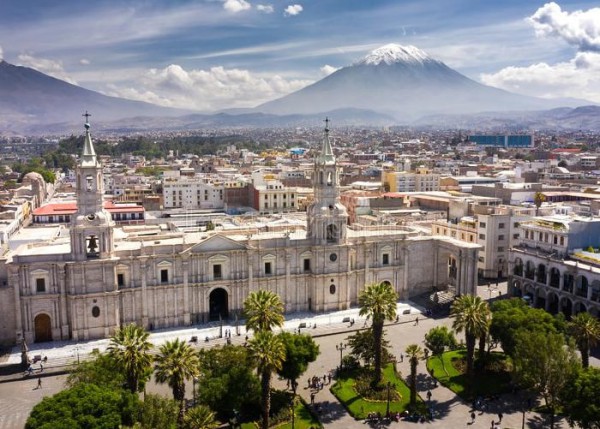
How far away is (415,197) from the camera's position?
99.4 metres

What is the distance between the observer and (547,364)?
3778cm

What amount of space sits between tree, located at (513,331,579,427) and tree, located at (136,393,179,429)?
23.1 m

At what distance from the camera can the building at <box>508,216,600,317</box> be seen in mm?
56188

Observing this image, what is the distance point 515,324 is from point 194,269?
97.3 feet

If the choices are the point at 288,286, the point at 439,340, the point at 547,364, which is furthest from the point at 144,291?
the point at 547,364

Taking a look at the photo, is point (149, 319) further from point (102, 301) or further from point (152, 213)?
point (152, 213)

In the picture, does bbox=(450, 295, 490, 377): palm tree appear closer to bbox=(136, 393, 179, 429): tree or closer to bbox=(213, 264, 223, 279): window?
bbox=(136, 393, 179, 429): tree

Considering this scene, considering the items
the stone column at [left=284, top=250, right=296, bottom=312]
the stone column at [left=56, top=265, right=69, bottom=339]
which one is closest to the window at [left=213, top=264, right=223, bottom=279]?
the stone column at [left=284, top=250, right=296, bottom=312]

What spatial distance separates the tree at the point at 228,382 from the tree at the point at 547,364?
1813 cm

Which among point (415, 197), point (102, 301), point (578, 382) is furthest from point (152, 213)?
point (578, 382)

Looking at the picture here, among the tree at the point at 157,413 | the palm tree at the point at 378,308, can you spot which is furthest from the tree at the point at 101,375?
the palm tree at the point at 378,308

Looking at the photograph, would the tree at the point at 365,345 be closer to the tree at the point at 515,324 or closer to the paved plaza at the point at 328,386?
the paved plaza at the point at 328,386

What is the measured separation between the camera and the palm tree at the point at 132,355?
34.4m

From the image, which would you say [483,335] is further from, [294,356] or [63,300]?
[63,300]
